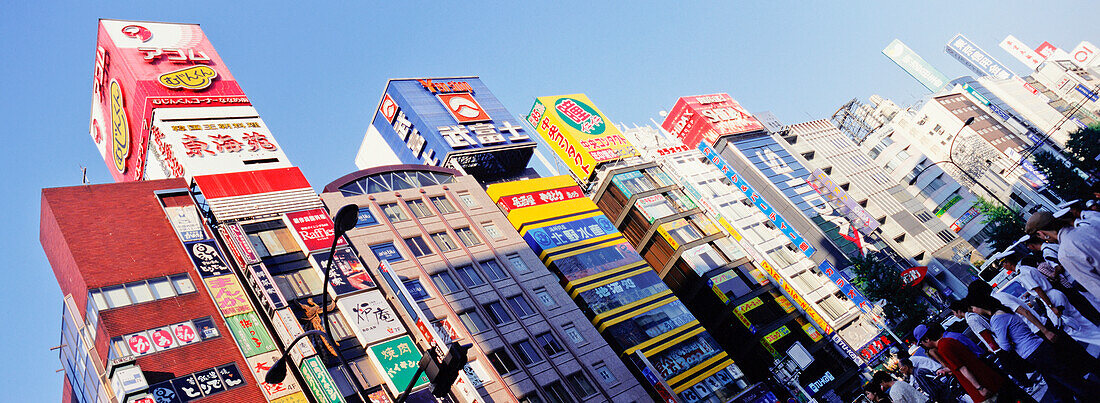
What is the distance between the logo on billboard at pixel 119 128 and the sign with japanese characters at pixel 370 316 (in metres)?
23.0

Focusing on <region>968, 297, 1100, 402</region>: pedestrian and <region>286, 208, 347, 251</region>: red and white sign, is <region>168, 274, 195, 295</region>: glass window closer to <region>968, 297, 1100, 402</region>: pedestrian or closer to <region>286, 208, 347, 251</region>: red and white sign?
<region>286, 208, 347, 251</region>: red and white sign

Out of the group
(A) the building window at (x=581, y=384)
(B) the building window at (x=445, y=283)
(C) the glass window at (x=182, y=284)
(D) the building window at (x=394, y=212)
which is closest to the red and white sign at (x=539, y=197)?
(D) the building window at (x=394, y=212)

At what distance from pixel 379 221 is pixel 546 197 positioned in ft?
51.0

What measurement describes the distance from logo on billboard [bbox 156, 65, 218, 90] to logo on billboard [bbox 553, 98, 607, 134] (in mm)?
30980

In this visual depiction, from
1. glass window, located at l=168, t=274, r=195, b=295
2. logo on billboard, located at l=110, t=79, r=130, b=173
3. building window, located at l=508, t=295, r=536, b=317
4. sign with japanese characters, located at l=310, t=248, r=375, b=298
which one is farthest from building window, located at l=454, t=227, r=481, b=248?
logo on billboard, located at l=110, t=79, r=130, b=173

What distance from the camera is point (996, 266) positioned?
29656mm

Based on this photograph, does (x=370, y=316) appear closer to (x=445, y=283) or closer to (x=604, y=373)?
(x=445, y=283)

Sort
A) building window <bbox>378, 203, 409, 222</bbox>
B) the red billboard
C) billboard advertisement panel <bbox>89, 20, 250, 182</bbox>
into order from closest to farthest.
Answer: billboard advertisement panel <bbox>89, 20, 250, 182</bbox> < building window <bbox>378, 203, 409, 222</bbox> < the red billboard

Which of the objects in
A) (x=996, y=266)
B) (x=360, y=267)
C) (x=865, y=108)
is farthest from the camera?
(x=865, y=108)

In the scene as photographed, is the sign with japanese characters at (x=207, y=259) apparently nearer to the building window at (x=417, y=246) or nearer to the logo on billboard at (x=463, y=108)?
the building window at (x=417, y=246)

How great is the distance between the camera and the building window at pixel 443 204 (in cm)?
5047

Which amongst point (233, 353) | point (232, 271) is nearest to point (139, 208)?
point (232, 271)

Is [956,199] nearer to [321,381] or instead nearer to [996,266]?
[996,266]

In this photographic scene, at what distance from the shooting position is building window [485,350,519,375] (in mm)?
40009
